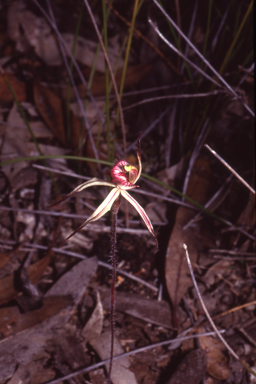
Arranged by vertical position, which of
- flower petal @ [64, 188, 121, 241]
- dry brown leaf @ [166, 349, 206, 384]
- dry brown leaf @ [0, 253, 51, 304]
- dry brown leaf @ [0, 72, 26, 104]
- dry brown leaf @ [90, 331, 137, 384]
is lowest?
dry brown leaf @ [166, 349, 206, 384]

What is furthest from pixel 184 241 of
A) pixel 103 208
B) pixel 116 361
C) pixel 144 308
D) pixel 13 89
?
pixel 13 89

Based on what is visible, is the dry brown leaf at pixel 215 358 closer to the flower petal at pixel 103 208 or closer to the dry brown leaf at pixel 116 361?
the dry brown leaf at pixel 116 361

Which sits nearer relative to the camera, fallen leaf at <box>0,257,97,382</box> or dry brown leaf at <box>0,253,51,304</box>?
fallen leaf at <box>0,257,97,382</box>

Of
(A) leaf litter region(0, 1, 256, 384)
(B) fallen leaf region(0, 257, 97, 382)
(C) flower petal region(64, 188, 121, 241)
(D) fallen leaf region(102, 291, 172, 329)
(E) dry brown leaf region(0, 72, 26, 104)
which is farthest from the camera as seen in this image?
(E) dry brown leaf region(0, 72, 26, 104)

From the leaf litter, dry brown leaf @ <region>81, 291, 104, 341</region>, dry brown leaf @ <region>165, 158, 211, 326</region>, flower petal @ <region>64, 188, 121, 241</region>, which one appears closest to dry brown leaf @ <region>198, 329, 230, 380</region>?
the leaf litter

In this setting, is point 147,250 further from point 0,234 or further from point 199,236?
point 0,234

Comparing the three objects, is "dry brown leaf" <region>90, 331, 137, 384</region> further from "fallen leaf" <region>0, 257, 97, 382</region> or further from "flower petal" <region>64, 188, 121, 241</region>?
"flower petal" <region>64, 188, 121, 241</region>

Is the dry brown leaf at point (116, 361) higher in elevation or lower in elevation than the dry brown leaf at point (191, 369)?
higher

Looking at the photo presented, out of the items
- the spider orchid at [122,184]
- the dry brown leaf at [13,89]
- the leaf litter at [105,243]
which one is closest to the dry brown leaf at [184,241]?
the leaf litter at [105,243]

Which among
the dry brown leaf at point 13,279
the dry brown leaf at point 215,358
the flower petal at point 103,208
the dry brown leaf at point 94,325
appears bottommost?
the dry brown leaf at point 215,358

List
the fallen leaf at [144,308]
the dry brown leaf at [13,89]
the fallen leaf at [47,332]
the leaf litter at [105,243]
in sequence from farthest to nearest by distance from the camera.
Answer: the dry brown leaf at [13,89] → the fallen leaf at [144,308] → the leaf litter at [105,243] → the fallen leaf at [47,332]
